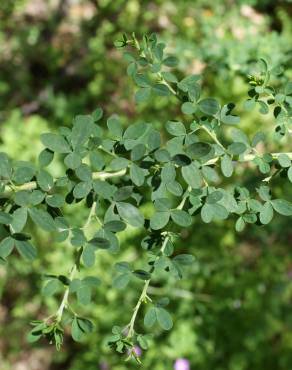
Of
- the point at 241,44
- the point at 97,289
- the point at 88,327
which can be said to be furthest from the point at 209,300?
the point at 88,327

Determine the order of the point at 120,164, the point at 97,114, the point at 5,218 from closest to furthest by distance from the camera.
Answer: the point at 5,218 < the point at 120,164 < the point at 97,114

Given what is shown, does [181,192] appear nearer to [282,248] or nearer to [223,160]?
[223,160]

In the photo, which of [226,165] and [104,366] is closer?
[226,165]

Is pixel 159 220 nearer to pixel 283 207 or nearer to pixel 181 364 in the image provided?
pixel 283 207

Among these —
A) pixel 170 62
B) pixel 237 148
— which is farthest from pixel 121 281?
pixel 170 62

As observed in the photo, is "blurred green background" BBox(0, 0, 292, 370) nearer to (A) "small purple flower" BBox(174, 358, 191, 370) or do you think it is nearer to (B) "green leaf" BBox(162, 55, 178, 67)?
(A) "small purple flower" BBox(174, 358, 191, 370)
